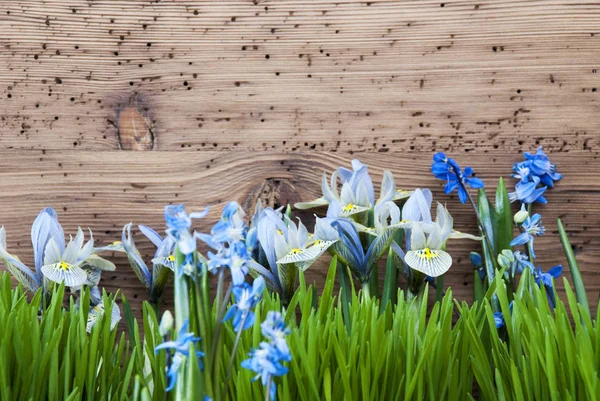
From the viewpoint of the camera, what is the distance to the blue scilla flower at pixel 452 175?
87 cm

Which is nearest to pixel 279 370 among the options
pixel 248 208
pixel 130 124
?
pixel 248 208

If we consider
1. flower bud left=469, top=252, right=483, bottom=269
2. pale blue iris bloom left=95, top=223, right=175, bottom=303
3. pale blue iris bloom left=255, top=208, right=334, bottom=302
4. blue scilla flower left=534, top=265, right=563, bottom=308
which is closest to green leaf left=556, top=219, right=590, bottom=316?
blue scilla flower left=534, top=265, right=563, bottom=308

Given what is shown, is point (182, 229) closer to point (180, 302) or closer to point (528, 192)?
point (180, 302)

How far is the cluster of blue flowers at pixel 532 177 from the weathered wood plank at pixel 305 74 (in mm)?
44

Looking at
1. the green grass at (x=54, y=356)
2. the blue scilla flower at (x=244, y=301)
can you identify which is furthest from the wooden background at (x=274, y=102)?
the blue scilla flower at (x=244, y=301)

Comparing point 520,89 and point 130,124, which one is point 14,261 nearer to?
point 130,124

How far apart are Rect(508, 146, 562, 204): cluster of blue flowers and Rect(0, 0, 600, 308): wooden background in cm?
3

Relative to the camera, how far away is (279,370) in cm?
41

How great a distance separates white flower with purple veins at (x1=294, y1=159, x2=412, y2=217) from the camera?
2.82 ft

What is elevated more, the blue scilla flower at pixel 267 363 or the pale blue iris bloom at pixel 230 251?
the pale blue iris bloom at pixel 230 251

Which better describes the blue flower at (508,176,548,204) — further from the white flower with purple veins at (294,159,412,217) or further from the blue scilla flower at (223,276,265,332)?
the blue scilla flower at (223,276,265,332)

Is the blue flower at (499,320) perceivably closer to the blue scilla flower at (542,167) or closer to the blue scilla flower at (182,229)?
the blue scilla flower at (542,167)

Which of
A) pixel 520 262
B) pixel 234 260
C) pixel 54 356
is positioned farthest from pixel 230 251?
pixel 520 262

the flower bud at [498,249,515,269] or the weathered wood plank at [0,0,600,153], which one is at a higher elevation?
the weathered wood plank at [0,0,600,153]
